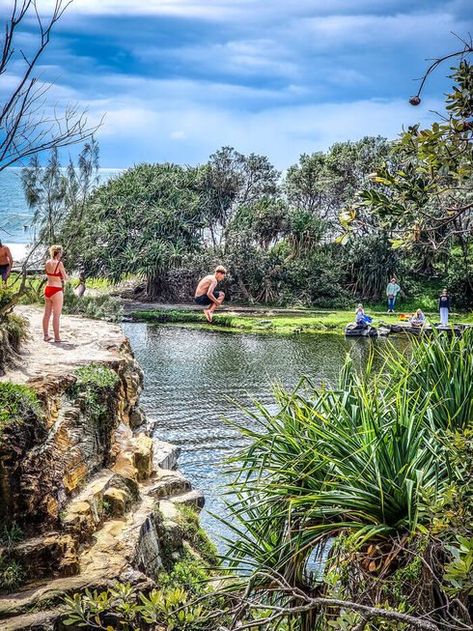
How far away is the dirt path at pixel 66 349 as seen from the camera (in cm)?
985

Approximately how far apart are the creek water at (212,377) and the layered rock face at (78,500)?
1494 mm

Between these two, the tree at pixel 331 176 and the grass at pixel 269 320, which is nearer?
the grass at pixel 269 320

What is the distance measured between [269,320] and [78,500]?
88.0ft

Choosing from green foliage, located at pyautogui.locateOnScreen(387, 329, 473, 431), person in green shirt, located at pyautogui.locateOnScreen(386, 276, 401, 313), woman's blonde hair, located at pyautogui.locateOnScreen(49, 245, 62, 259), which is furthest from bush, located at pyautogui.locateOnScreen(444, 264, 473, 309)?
green foliage, located at pyautogui.locateOnScreen(387, 329, 473, 431)

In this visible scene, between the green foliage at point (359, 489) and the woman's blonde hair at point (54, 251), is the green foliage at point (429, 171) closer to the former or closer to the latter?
the green foliage at point (359, 489)

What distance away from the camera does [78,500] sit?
28.4 feet

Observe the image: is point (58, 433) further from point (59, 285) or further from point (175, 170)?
point (175, 170)

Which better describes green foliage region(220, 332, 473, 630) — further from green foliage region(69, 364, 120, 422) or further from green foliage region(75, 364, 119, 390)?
green foliage region(75, 364, 119, 390)

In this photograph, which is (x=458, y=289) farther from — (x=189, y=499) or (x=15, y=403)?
(x=15, y=403)

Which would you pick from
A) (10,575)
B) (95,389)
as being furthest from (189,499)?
(10,575)

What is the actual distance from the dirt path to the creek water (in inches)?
104

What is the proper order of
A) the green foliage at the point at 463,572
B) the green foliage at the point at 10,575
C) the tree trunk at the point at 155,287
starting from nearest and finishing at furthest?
the green foliage at the point at 463,572 < the green foliage at the point at 10,575 < the tree trunk at the point at 155,287

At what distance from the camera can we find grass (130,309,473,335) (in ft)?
111

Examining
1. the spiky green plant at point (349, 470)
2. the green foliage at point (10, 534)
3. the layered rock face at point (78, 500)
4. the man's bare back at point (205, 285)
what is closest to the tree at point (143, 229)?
the man's bare back at point (205, 285)
